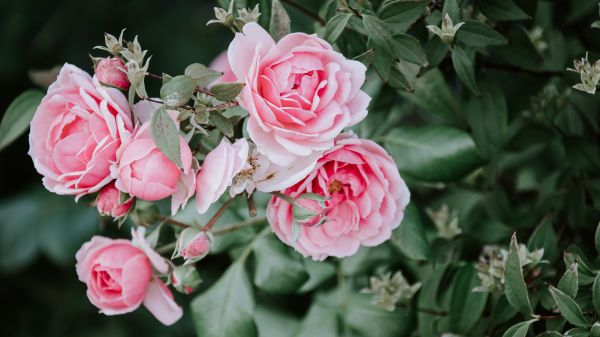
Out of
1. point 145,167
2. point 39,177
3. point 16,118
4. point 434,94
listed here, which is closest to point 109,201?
point 145,167

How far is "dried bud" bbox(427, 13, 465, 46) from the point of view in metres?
0.69

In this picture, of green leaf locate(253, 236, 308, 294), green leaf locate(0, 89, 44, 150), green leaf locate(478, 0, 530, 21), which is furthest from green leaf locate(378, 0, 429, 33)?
green leaf locate(0, 89, 44, 150)

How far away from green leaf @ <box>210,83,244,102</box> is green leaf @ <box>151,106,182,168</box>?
5cm

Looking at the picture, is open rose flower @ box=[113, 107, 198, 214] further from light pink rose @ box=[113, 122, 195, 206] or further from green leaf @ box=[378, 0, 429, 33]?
green leaf @ box=[378, 0, 429, 33]

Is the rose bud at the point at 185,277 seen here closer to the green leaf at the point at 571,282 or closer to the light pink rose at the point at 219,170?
the light pink rose at the point at 219,170

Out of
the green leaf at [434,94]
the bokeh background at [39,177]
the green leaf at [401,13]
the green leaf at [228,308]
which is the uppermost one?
the green leaf at [401,13]

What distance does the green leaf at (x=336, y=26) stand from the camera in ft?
2.22

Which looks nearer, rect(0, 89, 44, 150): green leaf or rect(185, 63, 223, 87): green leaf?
rect(185, 63, 223, 87): green leaf

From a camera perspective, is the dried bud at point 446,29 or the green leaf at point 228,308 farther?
the green leaf at point 228,308

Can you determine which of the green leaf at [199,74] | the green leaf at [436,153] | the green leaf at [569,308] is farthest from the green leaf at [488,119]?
the green leaf at [199,74]

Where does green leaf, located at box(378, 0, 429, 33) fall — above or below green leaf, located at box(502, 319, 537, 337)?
above

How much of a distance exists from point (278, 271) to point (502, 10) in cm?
41

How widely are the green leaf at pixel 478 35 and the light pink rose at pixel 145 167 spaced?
0.31 meters

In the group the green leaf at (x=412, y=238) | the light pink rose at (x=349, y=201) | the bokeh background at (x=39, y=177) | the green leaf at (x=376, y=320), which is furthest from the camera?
the bokeh background at (x=39, y=177)
